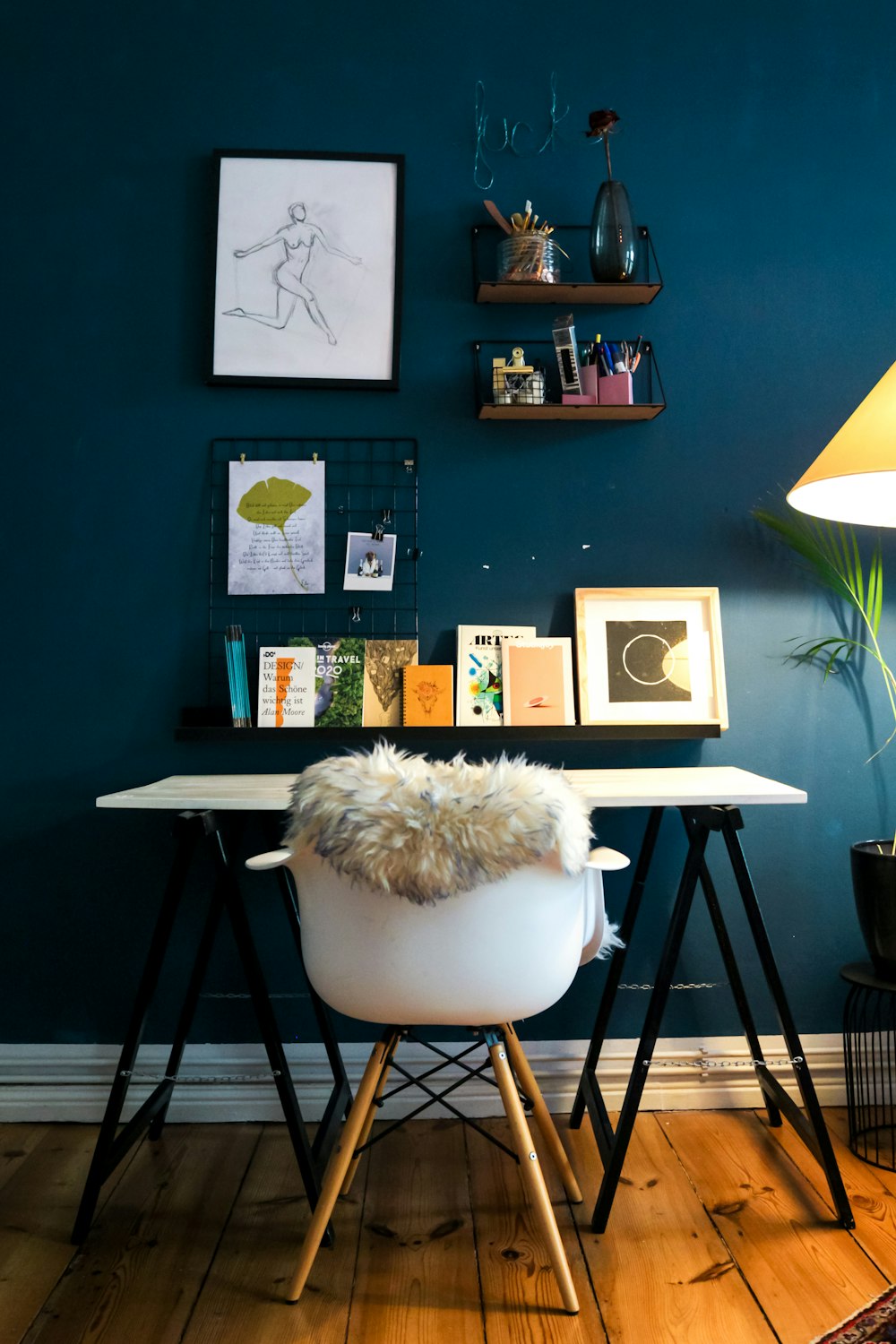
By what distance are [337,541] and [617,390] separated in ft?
2.36

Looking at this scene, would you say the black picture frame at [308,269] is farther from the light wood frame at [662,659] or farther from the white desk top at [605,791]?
the white desk top at [605,791]

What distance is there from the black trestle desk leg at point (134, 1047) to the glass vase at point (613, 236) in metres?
1.47

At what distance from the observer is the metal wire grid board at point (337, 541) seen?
2271mm

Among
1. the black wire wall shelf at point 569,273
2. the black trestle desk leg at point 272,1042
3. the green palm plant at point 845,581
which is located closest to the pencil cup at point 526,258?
the black wire wall shelf at point 569,273

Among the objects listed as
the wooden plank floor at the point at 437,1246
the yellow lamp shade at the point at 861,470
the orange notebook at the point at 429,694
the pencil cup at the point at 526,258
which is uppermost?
the pencil cup at the point at 526,258

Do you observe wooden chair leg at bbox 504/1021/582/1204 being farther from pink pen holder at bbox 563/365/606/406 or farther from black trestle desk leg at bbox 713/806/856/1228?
pink pen holder at bbox 563/365/606/406

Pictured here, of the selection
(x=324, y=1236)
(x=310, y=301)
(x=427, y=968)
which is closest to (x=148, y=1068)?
(x=324, y=1236)

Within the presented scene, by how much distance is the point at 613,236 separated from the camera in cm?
218

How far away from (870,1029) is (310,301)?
2.10 meters

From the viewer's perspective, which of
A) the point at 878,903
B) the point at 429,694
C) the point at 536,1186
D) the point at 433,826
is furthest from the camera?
the point at 429,694

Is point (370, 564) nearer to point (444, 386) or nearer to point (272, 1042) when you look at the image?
point (444, 386)

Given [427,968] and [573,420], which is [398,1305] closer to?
[427,968]

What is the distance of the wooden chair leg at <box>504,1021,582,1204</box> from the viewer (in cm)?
174

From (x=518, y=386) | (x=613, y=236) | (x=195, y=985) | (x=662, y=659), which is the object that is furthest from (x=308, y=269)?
(x=195, y=985)
